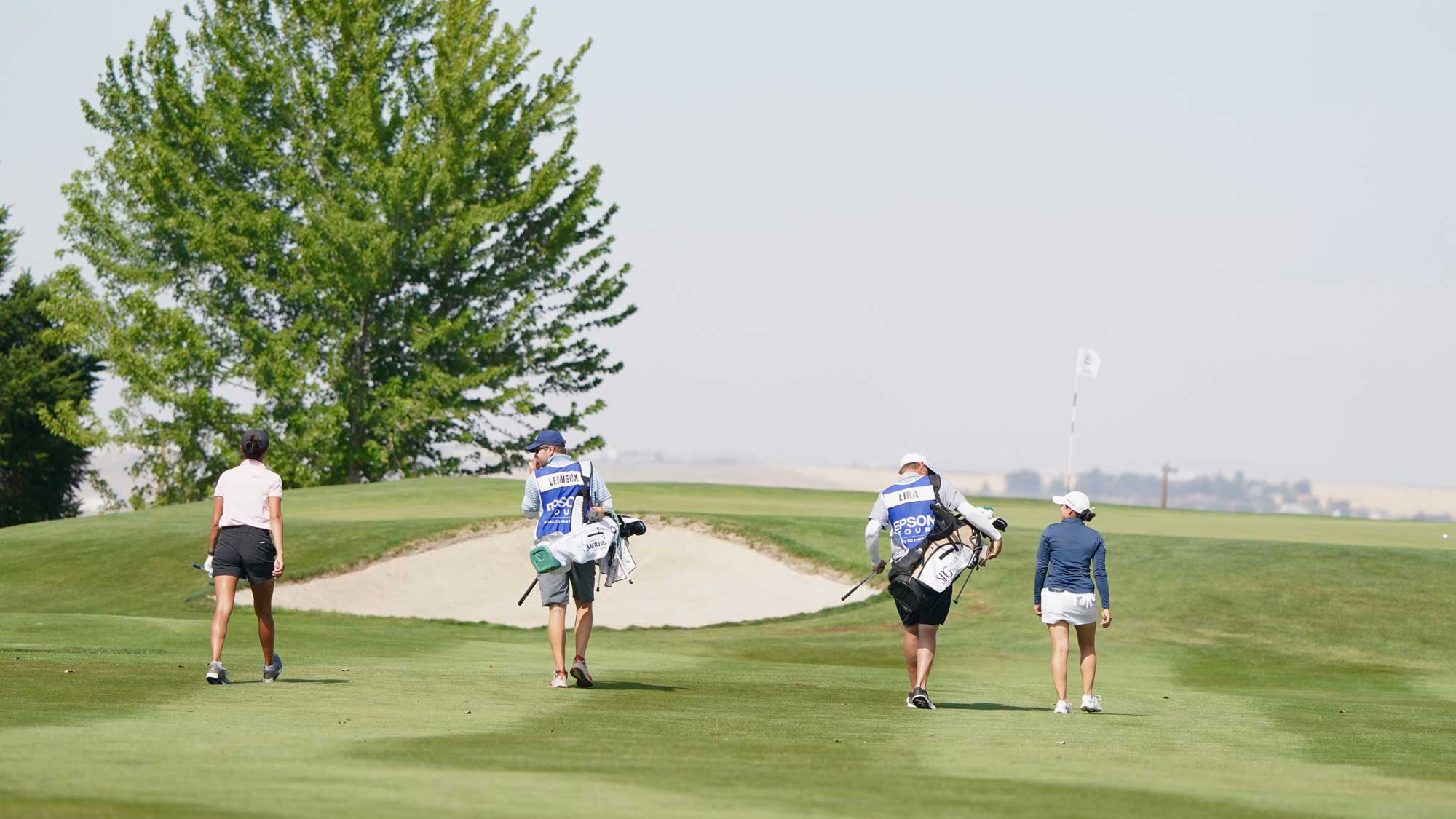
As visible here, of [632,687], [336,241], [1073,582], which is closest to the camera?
[1073,582]

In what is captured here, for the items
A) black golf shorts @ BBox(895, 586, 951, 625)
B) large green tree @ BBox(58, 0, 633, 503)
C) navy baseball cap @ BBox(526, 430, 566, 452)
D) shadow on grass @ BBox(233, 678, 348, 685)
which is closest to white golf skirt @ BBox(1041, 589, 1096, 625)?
black golf shorts @ BBox(895, 586, 951, 625)

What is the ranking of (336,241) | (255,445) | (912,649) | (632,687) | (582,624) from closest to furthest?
(255,445), (912,649), (582,624), (632,687), (336,241)

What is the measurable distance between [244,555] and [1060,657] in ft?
22.3

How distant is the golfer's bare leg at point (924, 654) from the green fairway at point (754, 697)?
33 centimetres

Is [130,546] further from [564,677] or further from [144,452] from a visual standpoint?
[144,452]

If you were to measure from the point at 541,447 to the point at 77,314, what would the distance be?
42.8 meters

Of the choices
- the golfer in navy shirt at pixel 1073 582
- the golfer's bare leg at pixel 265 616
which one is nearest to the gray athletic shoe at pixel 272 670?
the golfer's bare leg at pixel 265 616

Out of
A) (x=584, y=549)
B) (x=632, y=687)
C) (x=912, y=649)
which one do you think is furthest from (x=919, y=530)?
(x=632, y=687)

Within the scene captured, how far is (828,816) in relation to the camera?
25.4ft

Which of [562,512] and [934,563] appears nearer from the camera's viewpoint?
[934,563]

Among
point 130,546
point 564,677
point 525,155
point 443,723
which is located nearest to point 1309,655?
point 564,677

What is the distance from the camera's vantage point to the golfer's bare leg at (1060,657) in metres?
14.3

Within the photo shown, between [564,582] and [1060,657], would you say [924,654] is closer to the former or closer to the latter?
[1060,657]

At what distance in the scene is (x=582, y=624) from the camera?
14.9 metres
